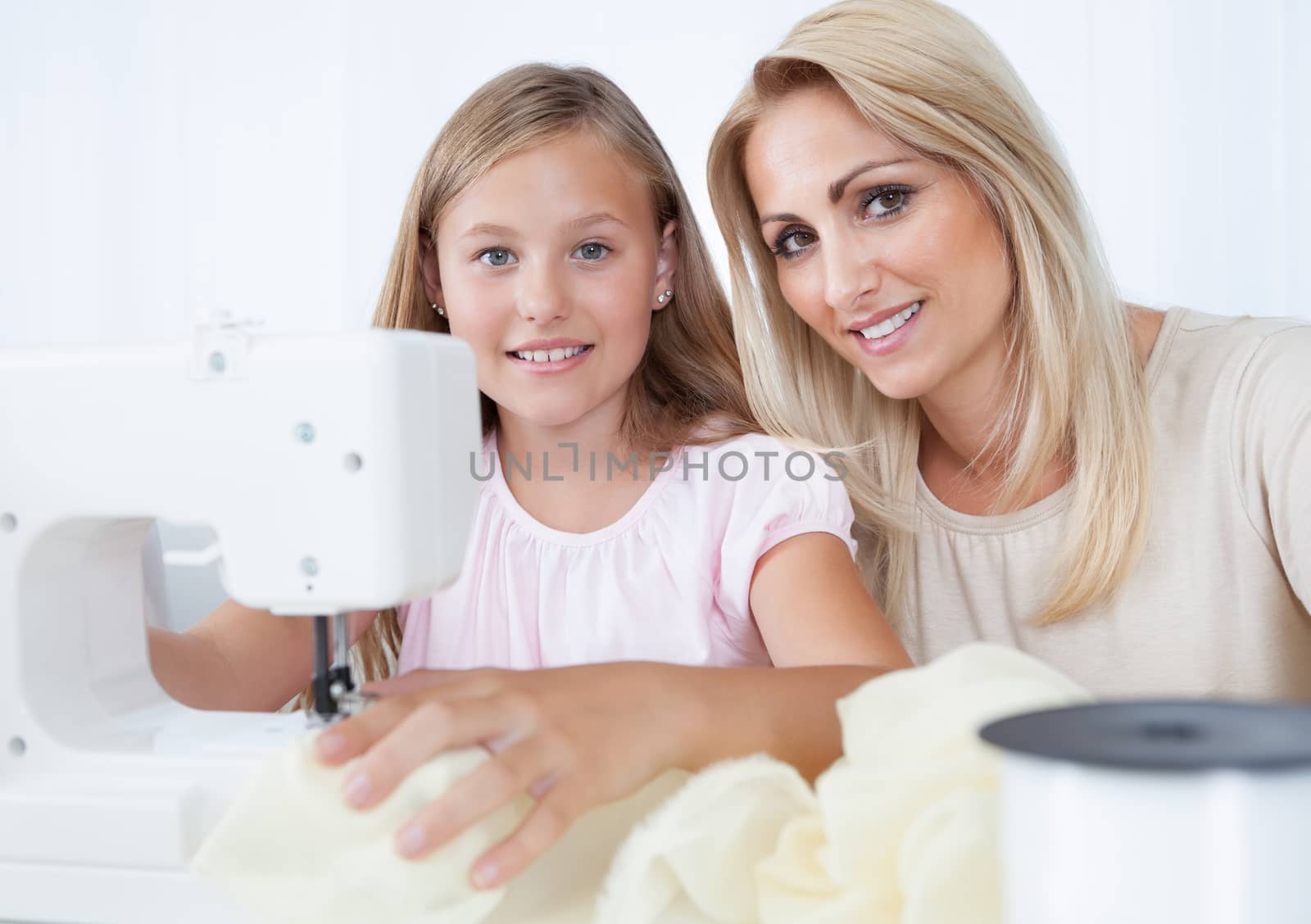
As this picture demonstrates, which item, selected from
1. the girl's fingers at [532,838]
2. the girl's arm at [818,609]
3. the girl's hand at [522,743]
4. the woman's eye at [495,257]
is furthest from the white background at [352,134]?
the girl's fingers at [532,838]

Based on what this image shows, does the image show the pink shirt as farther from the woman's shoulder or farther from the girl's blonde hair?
the woman's shoulder

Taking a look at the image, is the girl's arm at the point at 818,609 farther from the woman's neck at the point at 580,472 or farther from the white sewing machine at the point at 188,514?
the white sewing machine at the point at 188,514

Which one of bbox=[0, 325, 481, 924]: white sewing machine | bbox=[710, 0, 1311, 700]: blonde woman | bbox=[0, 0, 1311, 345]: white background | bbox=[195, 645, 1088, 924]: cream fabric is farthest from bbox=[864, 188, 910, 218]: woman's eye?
bbox=[0, 0, 1311, 345]: white background

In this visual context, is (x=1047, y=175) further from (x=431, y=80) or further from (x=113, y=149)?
(x=113, y=149)

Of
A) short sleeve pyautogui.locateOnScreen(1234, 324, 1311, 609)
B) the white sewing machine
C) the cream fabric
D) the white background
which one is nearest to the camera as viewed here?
the cream fabric

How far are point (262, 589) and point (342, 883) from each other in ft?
0.93

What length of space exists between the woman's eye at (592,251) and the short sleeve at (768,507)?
325 mm

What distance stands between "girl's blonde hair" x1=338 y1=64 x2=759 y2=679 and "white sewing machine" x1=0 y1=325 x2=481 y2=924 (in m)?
0.74

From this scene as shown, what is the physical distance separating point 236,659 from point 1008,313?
1.15m

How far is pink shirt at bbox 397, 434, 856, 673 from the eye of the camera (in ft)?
5.58

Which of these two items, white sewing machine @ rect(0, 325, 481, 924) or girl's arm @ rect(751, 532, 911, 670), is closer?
white sewing machine @ rect(0, 325, 481, 924)

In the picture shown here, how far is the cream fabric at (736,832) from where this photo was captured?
0.81 m

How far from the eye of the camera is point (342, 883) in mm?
859

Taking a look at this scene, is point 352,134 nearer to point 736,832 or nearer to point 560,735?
point 560,735
